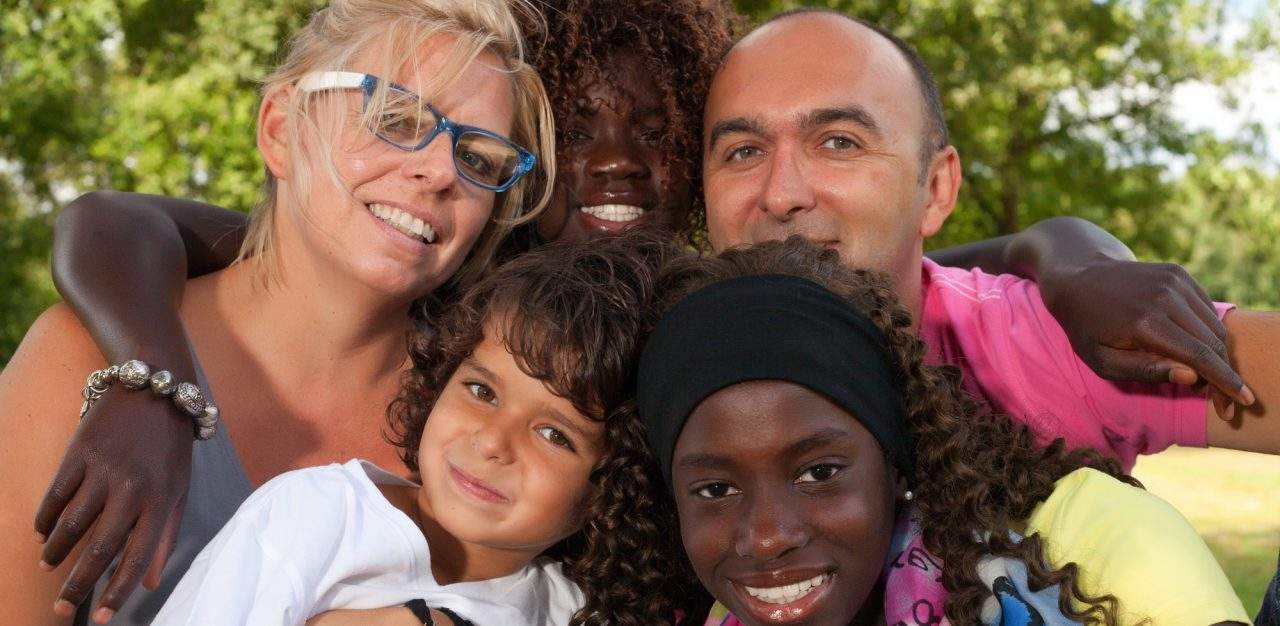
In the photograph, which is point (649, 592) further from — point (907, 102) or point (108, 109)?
point (108, 109)

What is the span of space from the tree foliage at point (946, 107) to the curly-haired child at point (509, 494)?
9356mm

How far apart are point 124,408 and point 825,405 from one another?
1557 millimetres

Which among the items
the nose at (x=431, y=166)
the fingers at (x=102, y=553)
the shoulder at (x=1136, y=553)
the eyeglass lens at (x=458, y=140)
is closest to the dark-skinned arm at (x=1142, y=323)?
the shoulder at (x=1136, y=553)

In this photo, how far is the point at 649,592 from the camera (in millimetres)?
3109

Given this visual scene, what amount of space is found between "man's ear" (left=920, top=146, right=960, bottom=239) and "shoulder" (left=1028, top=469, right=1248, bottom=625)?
3.95 feet

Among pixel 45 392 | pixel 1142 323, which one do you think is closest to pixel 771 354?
pixel 1142 323

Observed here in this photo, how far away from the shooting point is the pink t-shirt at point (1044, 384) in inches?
131

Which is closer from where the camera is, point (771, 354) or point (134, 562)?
point (771, 354)

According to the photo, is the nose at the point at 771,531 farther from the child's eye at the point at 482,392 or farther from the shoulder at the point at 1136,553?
the child's eye at the point at 482,392

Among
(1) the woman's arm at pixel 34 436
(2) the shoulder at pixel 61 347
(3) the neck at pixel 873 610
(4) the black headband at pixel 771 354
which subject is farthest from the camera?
(2) the shoulder at pixel 61 347

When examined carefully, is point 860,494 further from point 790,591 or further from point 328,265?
point 328,265

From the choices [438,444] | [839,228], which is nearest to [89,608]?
[438,444]

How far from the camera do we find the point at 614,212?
12.6ft

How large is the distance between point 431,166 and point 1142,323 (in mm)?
1763
